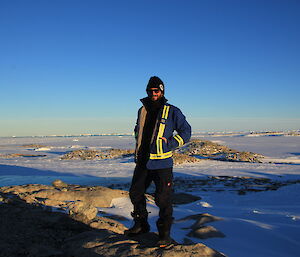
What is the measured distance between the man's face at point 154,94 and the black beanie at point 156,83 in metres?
0.04

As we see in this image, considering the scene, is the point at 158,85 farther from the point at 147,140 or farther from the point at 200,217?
the point at 200,217

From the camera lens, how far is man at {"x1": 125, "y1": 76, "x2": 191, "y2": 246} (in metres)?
3.36

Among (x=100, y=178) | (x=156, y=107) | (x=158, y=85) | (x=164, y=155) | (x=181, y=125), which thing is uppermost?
(x=158, y=85)

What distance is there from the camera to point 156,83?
139 inches

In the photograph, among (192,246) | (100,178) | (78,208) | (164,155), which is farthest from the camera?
(100,178)

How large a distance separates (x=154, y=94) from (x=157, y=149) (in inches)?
27.9

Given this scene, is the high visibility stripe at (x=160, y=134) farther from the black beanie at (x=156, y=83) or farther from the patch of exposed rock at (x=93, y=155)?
the patch of exposed rock at (x=93, y=155)

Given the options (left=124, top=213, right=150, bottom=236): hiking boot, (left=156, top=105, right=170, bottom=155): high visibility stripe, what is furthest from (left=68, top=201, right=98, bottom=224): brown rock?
(left=156, top=105, right=170, bottom=155): high visibility stripe

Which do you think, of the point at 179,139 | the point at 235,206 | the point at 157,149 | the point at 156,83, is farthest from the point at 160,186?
the point at 235,206

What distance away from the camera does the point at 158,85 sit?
3.52m

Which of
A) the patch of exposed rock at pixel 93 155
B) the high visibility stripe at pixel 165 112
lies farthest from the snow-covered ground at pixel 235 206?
A: the patch of exposed rock at pixel 93 155

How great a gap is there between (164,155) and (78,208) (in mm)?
2230

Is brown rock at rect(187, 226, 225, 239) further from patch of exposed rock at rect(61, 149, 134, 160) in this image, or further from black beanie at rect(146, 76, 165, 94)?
patch of exposed rock at rect(61, 149, 134, 160)

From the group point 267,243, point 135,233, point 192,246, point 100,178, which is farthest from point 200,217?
point 100,178
